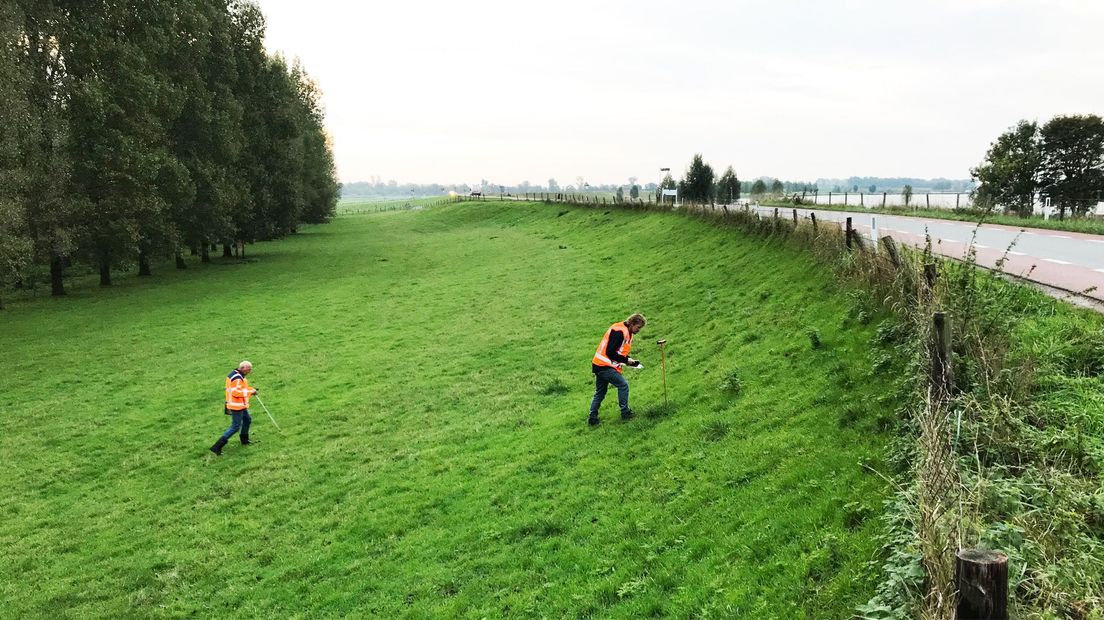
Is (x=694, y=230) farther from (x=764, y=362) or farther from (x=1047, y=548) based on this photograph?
(x=1047, y=548)

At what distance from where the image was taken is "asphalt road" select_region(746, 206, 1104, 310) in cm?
1268

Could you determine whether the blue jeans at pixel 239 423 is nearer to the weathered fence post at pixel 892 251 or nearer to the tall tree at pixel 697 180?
the weathered fence post at pixel 892 251

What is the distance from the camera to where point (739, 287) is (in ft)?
68.4

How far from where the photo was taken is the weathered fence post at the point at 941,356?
7656 mm

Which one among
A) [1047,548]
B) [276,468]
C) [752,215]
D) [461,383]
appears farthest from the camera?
[752,215]

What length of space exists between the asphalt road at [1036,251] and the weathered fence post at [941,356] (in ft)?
7.14

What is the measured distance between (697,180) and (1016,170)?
95.7ft

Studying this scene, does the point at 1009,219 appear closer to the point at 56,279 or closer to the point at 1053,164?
the point at 1053,164

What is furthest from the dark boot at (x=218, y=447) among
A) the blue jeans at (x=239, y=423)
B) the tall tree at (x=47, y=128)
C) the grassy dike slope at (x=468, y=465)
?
the tall tree at (x=47, y=128)

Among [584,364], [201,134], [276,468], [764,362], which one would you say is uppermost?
[201,134]

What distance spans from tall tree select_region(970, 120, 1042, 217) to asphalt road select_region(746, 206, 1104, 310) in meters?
32.6

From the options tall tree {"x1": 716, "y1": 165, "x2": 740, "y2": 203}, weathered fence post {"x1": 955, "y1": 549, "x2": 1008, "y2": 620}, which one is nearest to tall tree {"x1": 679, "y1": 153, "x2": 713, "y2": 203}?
tall tree {"x1": 716, "y1": 165, "x2": 740, "y2": 203}

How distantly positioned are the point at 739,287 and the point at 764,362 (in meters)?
7.61

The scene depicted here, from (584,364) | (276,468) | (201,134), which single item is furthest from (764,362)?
(201,134)
